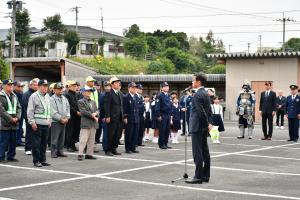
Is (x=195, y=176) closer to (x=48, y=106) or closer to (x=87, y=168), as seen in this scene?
(x=87, y=168)

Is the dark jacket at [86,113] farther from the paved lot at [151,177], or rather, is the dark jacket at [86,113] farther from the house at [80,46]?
the house at [80,46]

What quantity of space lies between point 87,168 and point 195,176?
9.33 ft

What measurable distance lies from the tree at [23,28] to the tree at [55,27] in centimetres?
291

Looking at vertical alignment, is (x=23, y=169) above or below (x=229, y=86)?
below

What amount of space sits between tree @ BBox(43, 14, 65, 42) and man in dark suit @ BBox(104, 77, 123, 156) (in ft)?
151

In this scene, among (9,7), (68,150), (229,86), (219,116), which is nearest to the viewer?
(68,150)

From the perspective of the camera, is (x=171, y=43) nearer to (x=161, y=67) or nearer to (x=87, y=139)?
(x=161, y=67)

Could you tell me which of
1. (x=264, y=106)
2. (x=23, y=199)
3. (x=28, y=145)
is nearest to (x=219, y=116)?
(x=264, y=106)

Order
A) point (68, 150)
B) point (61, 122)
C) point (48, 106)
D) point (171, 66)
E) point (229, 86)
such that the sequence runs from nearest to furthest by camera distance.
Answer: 1. point (48, 106)
2. point (61, 122)
3. point (68, 150)
4. point (229, 86)
5. point (171, 66)

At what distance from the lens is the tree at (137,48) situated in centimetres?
6106

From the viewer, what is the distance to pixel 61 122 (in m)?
14.0

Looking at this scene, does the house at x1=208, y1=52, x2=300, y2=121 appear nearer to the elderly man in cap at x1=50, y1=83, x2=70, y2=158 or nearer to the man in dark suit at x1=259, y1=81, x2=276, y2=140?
the man in dark suit at x1=259, y1=81, x2=276, y2=140

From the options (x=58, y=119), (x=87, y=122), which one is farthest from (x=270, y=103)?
(x=58, y=119)

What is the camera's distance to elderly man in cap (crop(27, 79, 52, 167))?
12.3 metres
